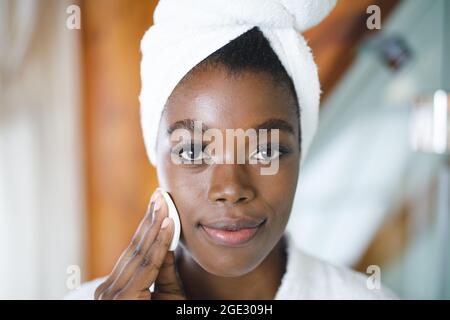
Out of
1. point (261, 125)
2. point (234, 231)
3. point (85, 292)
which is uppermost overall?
point (261, 125)

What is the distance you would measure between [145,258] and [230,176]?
0.46ft

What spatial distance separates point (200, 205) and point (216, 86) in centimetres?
14

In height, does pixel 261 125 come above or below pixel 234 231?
above

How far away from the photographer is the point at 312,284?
61 cm

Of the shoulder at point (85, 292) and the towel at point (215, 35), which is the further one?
the shoulder at point (85, 292)

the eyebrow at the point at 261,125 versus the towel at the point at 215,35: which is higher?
the towel at the point at 215,35

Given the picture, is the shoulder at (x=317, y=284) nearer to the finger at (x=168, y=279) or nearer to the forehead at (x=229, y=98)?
the finger at (x=168, y=279)

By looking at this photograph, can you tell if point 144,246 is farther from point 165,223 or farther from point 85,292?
point 85,292

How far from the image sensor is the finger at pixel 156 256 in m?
0.51

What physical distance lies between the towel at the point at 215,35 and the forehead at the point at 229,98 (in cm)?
2

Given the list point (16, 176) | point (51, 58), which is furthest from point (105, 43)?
point (16, 176)

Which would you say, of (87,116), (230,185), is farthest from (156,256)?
(87,116)

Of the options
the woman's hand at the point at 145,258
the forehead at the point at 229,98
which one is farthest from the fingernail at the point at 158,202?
the forehead at the point at 229,98

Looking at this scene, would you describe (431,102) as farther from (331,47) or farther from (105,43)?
(105,43)
